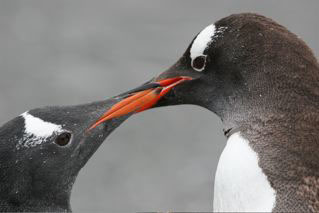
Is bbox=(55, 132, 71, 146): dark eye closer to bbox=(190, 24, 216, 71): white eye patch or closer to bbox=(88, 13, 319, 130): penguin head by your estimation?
bbox=(88, 13, 319, 130): penguin head

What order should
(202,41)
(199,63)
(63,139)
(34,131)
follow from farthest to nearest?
(199,63) → (202,41) → (63,139) → (34,131)

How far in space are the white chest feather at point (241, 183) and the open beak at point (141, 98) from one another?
624 millimetres

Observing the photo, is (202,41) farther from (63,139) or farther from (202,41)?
(63,139)

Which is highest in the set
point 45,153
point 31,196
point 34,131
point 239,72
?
point 239,72

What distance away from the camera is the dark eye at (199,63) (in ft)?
16.5

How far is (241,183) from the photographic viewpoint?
443cm

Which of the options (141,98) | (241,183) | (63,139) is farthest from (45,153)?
(241,183)

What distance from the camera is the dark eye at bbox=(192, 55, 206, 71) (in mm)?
5025

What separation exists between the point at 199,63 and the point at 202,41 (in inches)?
6.4

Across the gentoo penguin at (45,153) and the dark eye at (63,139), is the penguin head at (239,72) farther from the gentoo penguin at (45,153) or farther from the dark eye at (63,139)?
the dark eye at (63,139)

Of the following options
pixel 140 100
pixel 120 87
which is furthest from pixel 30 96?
pixel 140 100

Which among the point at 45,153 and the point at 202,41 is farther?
the point at 202,41

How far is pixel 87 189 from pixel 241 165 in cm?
417

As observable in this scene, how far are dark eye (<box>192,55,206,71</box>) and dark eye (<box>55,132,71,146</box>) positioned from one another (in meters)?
0.92
